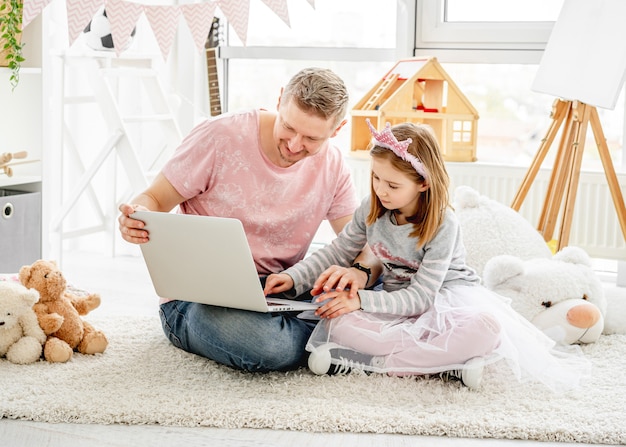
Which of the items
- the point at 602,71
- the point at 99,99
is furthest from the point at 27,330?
the point at 602,71

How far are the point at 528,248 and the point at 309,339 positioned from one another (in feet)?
3.05

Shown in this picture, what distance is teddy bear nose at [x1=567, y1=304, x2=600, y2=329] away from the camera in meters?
2.26

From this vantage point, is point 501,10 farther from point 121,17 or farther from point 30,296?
point 30,296

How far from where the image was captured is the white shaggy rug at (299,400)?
67.2 inches

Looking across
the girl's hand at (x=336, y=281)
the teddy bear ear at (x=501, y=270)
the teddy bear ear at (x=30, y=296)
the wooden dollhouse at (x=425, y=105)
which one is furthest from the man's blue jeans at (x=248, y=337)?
the wooden dollhouse at (x=425, y=105)

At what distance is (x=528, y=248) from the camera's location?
2.64 m

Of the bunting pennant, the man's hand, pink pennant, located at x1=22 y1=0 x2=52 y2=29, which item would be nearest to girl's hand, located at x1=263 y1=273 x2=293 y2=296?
the man's hand

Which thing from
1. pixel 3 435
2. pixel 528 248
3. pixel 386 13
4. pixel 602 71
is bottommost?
pixel 3 435

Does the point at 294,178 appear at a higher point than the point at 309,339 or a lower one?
higher

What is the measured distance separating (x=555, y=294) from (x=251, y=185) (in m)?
0.87

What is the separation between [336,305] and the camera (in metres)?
1.99

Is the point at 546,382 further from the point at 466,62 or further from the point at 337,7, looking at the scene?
the point at 337,7

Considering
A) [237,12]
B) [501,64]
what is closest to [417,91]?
[501,64]

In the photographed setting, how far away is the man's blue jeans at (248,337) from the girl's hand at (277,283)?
6cm
